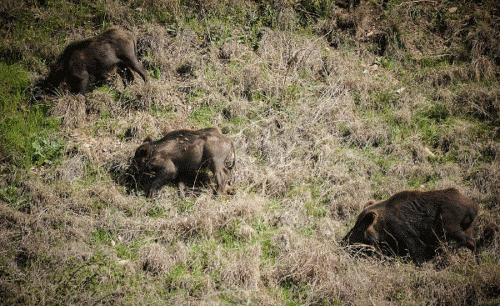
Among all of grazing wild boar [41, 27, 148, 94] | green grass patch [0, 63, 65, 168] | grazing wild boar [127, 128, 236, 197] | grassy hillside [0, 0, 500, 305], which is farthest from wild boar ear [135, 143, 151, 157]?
grazing wild boar [41, 27, 148, 94]

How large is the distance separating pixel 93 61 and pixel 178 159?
3.26 metres

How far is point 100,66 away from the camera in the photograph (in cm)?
927

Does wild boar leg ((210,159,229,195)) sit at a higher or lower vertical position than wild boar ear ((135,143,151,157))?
lower

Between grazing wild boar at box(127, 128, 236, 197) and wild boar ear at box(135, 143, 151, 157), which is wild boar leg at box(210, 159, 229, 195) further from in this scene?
wild boar ear at box(135, 143, 151, 157)

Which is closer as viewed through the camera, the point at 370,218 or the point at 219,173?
the point at 370,218

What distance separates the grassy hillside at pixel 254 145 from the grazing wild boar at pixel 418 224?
0.33m

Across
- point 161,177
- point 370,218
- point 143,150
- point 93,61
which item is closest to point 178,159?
point 161,177

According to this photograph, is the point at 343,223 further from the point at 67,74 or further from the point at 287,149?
the point at 67,74

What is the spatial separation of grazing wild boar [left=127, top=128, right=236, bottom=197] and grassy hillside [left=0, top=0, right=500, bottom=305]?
28 centimetres

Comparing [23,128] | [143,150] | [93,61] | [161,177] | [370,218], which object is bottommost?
[161,177]

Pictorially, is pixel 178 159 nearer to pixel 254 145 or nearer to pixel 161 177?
pixel 161 177

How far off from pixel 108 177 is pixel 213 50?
169 inches

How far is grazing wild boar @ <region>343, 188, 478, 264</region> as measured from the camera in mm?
6824

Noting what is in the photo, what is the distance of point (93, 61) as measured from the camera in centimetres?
919
